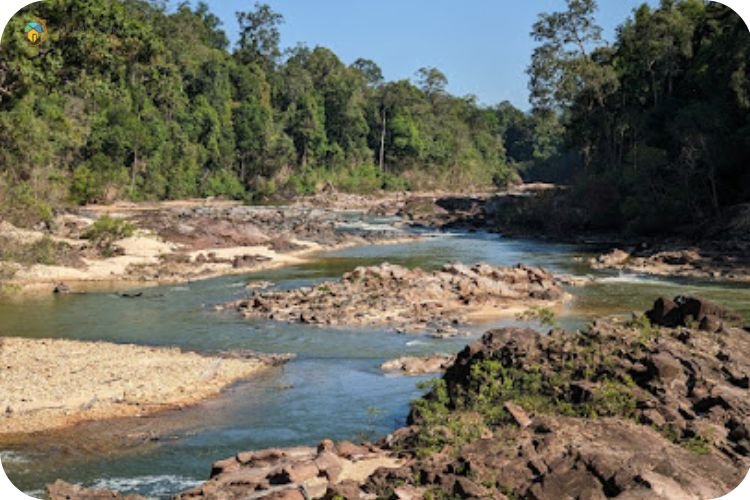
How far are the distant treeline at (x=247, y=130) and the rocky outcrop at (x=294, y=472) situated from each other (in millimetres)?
13286

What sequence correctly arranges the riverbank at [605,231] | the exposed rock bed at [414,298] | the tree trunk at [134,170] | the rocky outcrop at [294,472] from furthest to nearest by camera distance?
the tree trunk at [134,170] → the riverbank at [605,231] → the exposed rock bed at [414,298] → the rocky outcrop at [294,472]

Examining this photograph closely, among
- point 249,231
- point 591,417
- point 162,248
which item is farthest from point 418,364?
point 249,231

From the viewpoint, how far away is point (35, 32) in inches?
531

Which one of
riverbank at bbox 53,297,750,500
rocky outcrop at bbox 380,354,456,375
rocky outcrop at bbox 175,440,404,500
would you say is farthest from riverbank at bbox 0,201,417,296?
riverbank at bbox 53,297,750,500

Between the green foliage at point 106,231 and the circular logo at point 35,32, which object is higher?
the circular logo at point 35,32

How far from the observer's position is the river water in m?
11.5

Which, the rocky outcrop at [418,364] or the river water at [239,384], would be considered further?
the rocky outcrop at [418,364]

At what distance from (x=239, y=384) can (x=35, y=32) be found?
21.9 feet

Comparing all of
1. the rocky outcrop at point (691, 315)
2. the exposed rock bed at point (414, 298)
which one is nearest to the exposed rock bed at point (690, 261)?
the exposed rock bed at point (414, 298)

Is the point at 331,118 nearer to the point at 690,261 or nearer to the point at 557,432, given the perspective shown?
the point at 690,261

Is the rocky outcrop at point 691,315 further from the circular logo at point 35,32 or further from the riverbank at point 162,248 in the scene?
the riverbank at point 162,248

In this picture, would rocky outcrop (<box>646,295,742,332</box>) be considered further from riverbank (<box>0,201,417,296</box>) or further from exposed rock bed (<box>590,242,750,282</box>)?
→ exposed rock bed (<box>590,242,750,282</box>)

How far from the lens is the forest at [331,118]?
18.5 metres

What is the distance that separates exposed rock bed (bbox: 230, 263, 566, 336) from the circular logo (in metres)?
9.83
